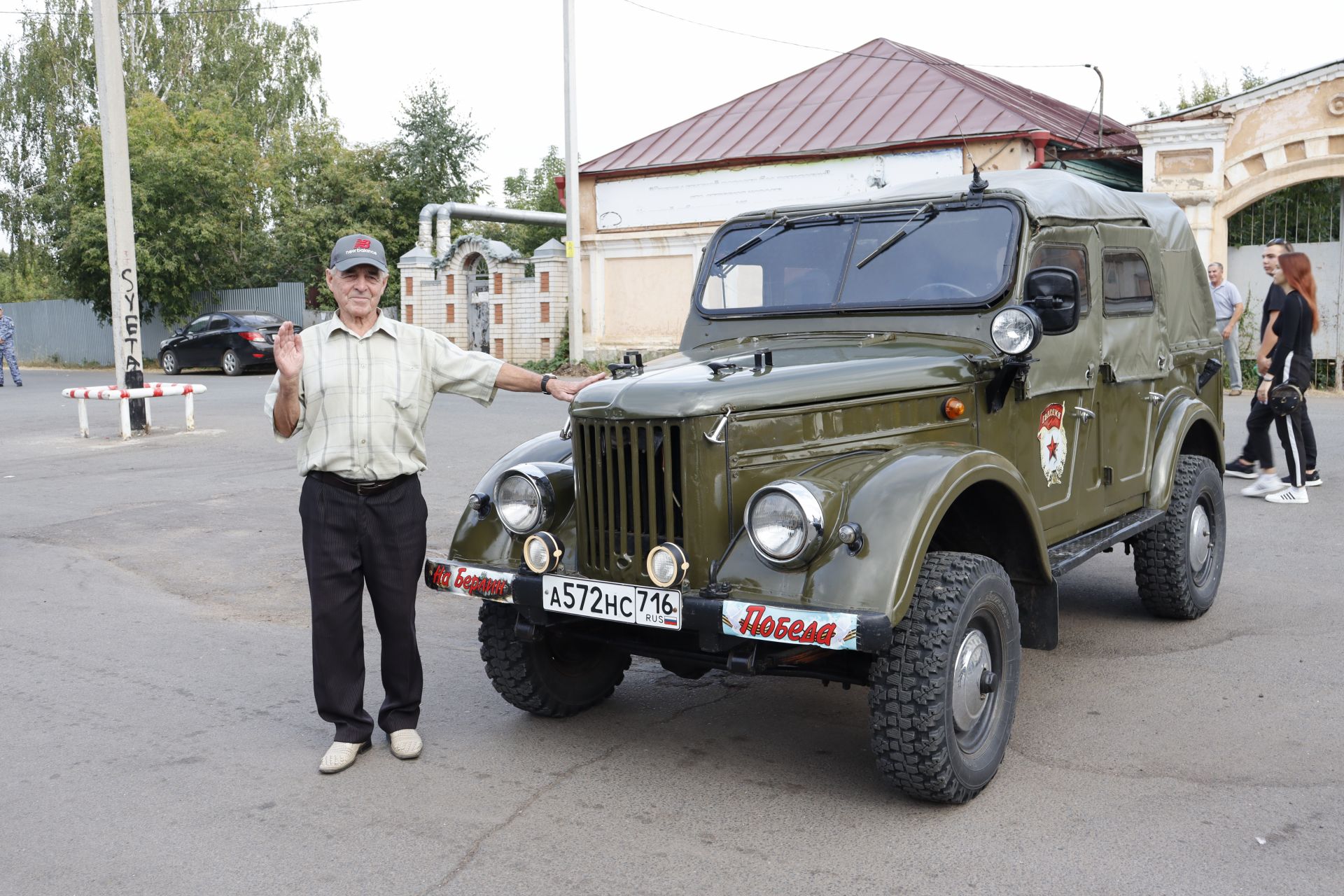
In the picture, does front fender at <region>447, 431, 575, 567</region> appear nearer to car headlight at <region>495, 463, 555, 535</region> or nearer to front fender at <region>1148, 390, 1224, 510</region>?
car headlight at <region>495, 463, 555, 535</region>

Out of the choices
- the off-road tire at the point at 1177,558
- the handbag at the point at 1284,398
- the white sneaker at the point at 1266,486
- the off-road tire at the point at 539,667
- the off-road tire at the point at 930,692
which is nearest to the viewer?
the off-road tire at the point at 930,692

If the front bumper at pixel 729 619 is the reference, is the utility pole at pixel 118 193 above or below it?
above

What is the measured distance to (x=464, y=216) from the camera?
28.3 meters

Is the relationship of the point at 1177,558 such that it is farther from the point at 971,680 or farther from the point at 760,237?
the point at 760,237

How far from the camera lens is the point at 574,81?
21172 mm

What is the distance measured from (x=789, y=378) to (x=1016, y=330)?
100 cm

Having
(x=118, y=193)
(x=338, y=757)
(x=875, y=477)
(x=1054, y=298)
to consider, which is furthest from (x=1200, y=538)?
(x=118, y=193)

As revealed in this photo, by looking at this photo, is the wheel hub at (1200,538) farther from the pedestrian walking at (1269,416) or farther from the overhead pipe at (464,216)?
the overhead pipe at (464,216)

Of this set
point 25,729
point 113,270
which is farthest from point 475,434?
point 25,729

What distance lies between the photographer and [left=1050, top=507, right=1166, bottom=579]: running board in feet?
15.6

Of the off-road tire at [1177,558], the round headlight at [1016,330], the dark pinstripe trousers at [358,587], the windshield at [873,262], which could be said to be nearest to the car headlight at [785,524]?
the round headlight at [1016,330]

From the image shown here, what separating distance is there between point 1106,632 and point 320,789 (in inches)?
148

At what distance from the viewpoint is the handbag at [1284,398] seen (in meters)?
9.10

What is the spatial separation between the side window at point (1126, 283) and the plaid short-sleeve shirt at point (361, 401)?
114 inches
